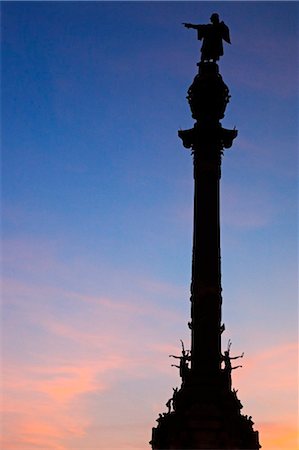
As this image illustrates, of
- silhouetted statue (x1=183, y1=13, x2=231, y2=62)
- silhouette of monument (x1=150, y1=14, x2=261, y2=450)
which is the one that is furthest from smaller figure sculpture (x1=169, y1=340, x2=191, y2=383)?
silhouetted statue (x1=183, y1=13, x2=231, y2=62)

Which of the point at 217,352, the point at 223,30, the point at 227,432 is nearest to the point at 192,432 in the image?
the point at 227,432

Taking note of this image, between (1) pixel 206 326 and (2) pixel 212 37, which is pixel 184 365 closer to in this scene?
(1) pixel 206 326

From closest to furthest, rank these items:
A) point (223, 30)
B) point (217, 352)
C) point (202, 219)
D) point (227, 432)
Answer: point (227, 432)
point (217, 352)
point (202, 219)
point (223, 30)

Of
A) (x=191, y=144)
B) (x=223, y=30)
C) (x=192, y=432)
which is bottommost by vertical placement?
(x=192, y=432)

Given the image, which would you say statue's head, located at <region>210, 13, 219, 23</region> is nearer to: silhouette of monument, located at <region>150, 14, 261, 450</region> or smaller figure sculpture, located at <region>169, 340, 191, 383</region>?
silhouette of monument, located at <region>150, 14, 261, 450</region>

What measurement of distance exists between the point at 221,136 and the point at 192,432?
23.0 meters

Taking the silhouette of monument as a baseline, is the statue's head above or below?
above

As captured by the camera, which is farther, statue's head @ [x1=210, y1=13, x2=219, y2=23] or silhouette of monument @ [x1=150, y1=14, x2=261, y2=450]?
statue's head @ [x1=210, y1=13, x2=219, y2=23]

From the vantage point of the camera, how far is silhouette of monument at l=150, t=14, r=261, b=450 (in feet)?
169

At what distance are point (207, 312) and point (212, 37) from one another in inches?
942

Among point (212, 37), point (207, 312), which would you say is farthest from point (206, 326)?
point (212, 37)

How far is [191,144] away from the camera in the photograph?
61.8 metres

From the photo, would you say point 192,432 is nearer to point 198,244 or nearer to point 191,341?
point 191,341

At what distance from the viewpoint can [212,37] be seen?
6544cm
